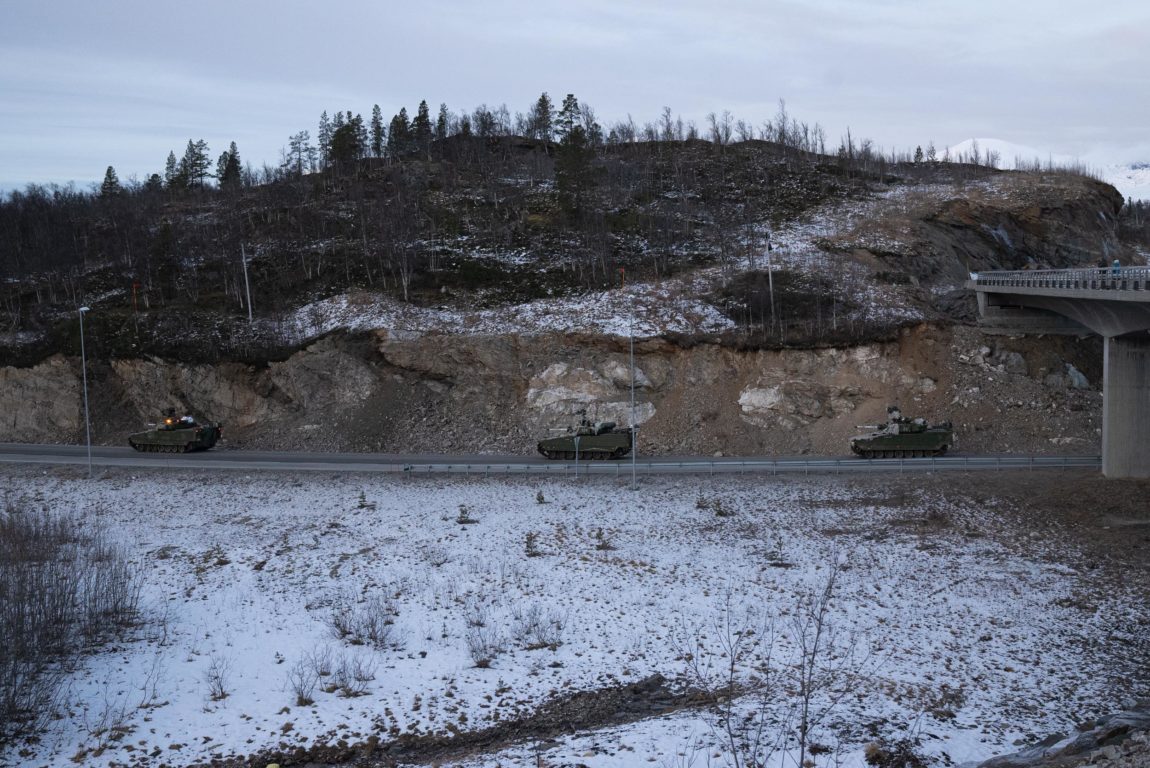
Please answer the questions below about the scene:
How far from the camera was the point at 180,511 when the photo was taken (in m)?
33.4

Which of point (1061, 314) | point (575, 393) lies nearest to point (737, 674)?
point (575, 393)

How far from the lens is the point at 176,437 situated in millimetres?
43938

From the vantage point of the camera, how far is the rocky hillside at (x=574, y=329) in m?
43.9

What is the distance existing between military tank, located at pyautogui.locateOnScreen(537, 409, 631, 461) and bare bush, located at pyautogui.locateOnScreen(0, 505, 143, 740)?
19.4 metres

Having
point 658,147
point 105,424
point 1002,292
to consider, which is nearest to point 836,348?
point 1002,292

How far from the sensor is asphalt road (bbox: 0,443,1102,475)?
1439 inches

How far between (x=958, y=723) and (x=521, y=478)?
22.9 metres

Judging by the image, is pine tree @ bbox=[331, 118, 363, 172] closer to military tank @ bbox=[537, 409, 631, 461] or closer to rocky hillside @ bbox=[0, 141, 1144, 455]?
rocky hillside @ bbox=[0, 141, 1144, 455]

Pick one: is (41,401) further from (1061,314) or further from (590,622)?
(1061,314)

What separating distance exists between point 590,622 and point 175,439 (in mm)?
30784

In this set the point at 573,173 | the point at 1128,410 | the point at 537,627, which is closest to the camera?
the point at 537,627

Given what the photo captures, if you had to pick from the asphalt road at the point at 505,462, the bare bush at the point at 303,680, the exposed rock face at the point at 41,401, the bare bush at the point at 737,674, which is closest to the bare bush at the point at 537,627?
the bare bush at the point at 737,674

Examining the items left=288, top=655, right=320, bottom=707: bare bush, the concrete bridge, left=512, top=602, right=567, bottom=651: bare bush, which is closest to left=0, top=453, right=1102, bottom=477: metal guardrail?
the concrete bridge

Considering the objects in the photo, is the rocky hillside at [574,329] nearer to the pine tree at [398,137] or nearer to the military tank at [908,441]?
the military tank at [908,441]
